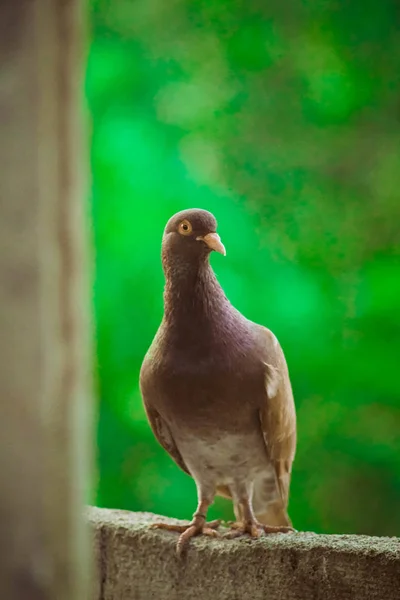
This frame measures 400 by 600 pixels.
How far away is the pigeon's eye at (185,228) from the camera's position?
7.72 feet

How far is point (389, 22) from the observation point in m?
2.96

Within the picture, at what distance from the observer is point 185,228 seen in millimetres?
2365

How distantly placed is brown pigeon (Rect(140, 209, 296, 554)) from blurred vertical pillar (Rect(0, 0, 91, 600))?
45.3 inches

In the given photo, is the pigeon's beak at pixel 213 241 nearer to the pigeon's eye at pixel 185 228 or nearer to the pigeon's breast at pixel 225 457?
the pigeon's eye at pixel 185 228

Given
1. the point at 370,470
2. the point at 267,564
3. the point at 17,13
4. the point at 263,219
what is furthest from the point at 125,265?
the point at 17,13

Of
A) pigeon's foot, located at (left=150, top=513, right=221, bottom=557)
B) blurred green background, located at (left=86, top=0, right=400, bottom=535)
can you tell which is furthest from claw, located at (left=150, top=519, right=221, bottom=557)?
blurred green background, located at (left=86, top=0, right=400, bottom=535)

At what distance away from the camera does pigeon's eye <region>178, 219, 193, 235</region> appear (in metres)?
2.35

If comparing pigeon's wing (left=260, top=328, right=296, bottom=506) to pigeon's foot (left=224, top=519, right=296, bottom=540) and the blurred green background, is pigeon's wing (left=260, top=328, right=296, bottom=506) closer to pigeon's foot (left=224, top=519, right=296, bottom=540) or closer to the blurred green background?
pigeon's foot (left=224, top=519, right=296, bottom=540)

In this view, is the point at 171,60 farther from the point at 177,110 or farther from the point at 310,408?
the point at 310,408

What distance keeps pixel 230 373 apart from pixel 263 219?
1.08m

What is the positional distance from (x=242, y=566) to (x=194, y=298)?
2.69 feet

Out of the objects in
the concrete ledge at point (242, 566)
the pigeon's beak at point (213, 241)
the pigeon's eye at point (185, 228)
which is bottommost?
the concrete ledge at point (242, 566)

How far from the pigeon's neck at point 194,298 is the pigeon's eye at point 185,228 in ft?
0.35

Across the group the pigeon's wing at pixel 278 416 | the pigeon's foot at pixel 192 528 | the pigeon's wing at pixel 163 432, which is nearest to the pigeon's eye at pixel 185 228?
the pigeon's wing at pixel 278 416
